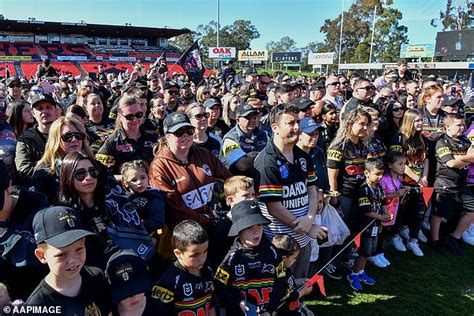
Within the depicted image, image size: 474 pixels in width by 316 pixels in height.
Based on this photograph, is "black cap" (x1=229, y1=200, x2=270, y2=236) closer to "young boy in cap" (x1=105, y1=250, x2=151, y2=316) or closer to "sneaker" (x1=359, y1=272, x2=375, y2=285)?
"young boy in cap" (x1=105, y1=250, x2=151, y2=316)

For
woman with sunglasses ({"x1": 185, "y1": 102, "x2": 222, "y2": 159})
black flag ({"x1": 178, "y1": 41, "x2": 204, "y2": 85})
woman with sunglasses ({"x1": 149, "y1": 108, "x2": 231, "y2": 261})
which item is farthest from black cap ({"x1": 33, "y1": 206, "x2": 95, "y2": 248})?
black flag ({"x1": 178, "y1": 41, "x2": 204, "y2": 85})

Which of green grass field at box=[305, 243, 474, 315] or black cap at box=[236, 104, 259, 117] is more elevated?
black cap at box=[236, 104, 259, 117]

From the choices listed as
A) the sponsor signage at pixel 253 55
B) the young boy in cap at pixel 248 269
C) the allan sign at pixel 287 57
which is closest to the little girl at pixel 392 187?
the young boy in cap at pixel 248 269

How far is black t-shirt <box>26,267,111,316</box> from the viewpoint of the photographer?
73.3 inches

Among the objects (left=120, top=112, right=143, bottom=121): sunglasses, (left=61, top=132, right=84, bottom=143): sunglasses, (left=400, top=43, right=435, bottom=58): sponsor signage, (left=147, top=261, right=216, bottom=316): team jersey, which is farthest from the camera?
(left=400, top=43, right=435, bottom=58): sponsor signage

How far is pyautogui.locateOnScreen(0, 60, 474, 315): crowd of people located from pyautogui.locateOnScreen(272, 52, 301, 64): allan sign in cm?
4727

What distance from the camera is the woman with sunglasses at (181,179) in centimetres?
294

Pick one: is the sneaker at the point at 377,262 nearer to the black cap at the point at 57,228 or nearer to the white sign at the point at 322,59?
the black cap at the point at 57,228

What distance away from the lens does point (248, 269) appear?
2670 millimetres

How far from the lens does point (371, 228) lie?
4.37 meters

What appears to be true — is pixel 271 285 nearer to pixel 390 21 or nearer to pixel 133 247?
pixel 133 247

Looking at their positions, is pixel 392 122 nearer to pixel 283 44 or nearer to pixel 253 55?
pixel 253 55

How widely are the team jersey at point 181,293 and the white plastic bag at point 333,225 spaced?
1854 millimetres

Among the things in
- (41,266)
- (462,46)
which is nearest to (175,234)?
(41,266)
